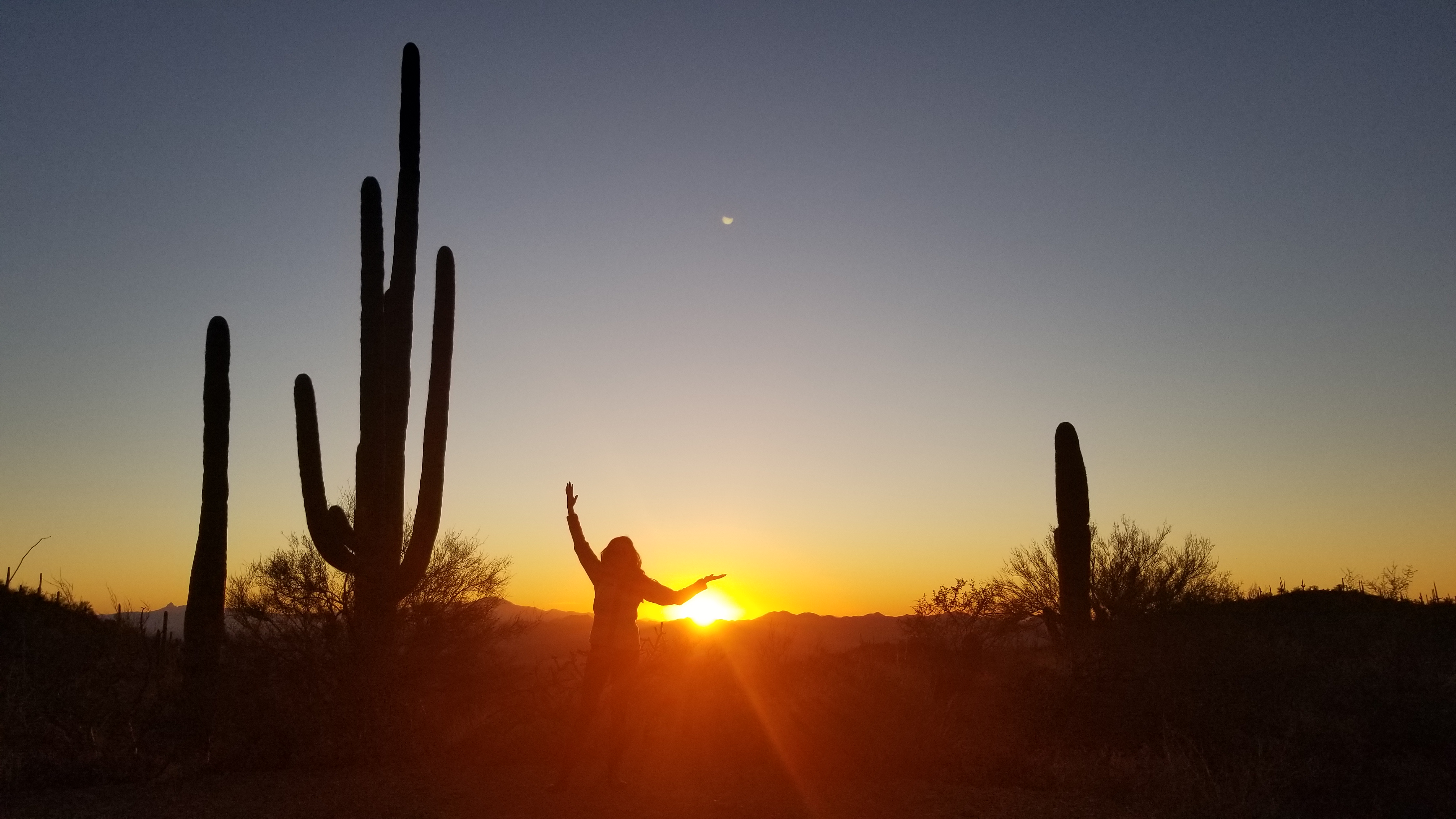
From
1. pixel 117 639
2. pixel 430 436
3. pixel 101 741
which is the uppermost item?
pixel 430 436

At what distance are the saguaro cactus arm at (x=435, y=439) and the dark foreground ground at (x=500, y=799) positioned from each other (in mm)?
5022

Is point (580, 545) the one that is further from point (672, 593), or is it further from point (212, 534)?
point (212, 534)

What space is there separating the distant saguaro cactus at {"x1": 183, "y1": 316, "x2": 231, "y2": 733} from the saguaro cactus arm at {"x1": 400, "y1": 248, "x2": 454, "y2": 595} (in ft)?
10.8

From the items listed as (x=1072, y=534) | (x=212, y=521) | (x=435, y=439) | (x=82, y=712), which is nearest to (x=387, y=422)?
(x=435, y=439)

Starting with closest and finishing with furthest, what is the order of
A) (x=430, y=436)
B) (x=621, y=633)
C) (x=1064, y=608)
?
(x=621, y=633) → (x=430, y=436) → (x=1064, y=608)

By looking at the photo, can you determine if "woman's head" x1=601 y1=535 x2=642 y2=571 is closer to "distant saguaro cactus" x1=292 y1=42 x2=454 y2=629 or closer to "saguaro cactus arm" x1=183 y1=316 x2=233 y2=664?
"distant saguaro cactus" x1=292 y1=42 x2=454 y2=629

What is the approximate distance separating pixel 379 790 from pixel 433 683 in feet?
31.8

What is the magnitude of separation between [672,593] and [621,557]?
0.65 meters

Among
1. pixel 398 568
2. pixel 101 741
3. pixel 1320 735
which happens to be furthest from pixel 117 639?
pixel 1320 735

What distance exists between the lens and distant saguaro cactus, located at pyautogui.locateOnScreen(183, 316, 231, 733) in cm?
1516

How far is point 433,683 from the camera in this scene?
1861 centimetres

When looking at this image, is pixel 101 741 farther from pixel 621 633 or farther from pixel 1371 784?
pixel 1371 784

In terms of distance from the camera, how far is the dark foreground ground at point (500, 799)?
28.0 ft

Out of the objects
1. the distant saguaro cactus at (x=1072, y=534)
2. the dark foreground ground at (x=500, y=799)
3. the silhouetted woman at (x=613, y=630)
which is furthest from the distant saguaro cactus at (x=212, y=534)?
the distant saguaro cactus at (x=1072, y=534)
